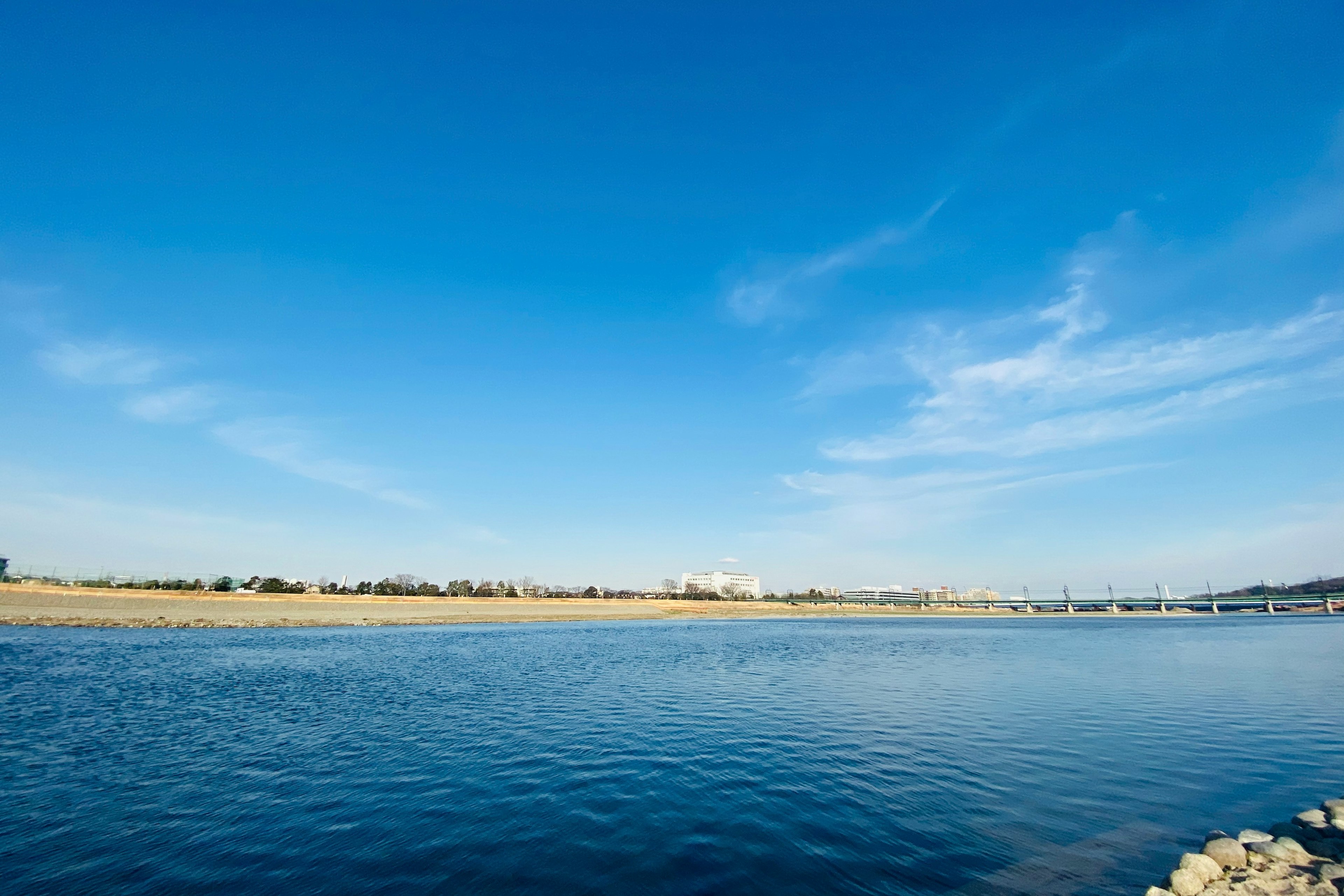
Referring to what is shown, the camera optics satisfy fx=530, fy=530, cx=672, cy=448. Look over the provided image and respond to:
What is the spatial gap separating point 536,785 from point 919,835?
10893 millimetres

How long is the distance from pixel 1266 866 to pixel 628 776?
15.1m

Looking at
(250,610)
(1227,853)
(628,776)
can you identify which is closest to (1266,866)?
(1227,853)

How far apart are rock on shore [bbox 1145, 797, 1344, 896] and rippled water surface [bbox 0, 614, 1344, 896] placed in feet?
3.70

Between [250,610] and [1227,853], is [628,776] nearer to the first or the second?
[1227,853]

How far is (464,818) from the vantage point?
1384cm

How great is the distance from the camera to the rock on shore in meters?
9.64

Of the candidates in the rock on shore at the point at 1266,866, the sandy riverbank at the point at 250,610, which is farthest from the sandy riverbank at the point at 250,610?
the rock on shore at the point at 1266,866

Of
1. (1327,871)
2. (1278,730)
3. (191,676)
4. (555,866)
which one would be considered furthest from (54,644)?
(1278,730)

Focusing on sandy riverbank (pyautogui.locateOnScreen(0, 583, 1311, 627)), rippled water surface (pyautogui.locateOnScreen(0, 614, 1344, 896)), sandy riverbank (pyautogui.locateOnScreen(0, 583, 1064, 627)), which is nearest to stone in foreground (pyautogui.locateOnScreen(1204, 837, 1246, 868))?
rippled water surface (pyautogui.locateOnScreen(0, 614, 1344, 896))

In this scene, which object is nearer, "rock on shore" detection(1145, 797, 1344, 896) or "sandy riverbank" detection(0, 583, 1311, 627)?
"rock on shore" detection(1145, 797, 1344, 896)

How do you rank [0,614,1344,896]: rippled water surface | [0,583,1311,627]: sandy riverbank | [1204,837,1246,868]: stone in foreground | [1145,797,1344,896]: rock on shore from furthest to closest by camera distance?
[0,583,1311,627]: sandy riverbank → [0,614,1344,896]: rippled water surface → [1204,837,1246,868]: stone in foreground → [1145,797,1344,896]: rock on shore

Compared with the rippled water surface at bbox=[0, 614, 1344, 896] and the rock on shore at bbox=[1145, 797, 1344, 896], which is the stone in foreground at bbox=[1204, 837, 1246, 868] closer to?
the rock on shore at bbox=[1145, 797, 1344, 896]

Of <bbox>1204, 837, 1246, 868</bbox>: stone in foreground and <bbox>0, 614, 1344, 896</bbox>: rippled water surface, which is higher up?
<bbox>1204, 837, 1246, 868</bbox>: stone in foreground

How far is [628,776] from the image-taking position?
1739 centimetres
